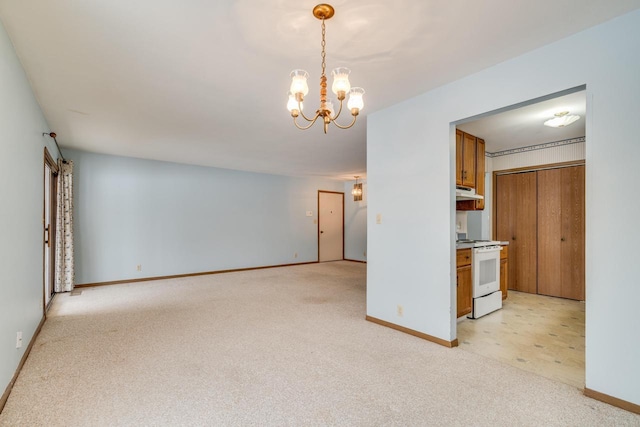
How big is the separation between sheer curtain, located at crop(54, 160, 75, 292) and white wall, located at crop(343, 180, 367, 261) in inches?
256

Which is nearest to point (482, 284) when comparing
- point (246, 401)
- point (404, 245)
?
point (404, 245)

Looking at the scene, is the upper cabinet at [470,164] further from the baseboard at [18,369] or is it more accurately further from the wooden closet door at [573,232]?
the baseboard at [18,369]

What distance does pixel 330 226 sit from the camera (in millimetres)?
9086

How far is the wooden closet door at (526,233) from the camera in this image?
16.6ft

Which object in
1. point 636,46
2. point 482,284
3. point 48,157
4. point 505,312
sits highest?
point 636,46

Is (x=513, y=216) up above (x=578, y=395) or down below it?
above

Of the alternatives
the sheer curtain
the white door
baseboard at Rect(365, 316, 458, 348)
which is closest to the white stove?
baseboard at Rect(365, 316, 458, 348)

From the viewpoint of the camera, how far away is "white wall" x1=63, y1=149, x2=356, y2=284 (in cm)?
554

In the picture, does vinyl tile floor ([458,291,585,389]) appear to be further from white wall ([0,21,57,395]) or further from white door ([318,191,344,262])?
white door ([318,191,344,262])

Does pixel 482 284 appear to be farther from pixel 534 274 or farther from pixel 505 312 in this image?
pixel 534 274

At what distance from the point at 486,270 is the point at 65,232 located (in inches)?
250

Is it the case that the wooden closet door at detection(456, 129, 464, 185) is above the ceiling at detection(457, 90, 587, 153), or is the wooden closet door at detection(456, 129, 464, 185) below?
below

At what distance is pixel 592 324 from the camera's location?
2072mm

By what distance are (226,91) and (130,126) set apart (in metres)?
1.90
